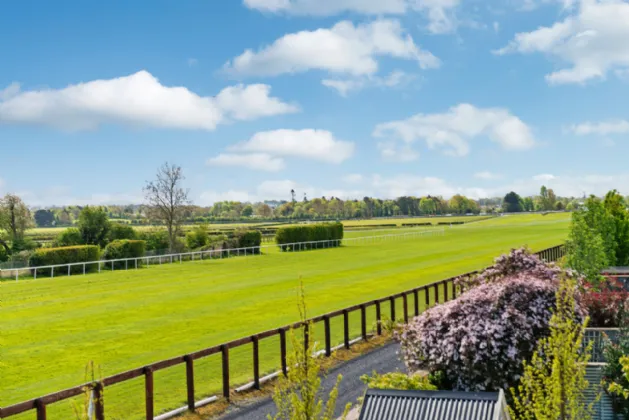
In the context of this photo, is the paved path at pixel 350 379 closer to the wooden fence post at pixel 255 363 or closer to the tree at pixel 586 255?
the wooden fence post at pixel 255 363

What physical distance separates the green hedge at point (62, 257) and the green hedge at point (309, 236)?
18.1 meters

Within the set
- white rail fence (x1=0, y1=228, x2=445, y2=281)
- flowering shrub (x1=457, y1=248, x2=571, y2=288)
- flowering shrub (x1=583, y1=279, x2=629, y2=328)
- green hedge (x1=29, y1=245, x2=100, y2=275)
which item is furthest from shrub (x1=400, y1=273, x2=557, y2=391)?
green hedge (x1=29, y1=245, x2=100, y2=275)

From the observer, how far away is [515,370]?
36.5 feet

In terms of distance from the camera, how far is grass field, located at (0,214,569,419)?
1435 cm

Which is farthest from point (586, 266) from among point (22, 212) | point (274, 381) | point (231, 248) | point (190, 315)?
point (22, 212)

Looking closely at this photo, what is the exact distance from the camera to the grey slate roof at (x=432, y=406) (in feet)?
24.2

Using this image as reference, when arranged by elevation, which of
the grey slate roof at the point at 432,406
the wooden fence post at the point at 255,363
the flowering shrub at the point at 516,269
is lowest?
the wooden fence post at the point at 255,363

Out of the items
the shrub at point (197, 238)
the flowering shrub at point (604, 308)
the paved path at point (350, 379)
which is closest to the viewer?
the paved path at point (350, 379)

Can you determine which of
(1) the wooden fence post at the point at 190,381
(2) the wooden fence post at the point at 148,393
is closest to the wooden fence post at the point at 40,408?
(2) the wooden fence post at the point at 148,393

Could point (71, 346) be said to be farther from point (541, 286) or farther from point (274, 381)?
point (541, 286)

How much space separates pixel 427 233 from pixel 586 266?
5981 centimetres

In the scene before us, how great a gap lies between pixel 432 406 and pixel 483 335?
12.3 feet

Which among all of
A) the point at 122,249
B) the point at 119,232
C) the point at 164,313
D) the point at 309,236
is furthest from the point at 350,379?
the point at 309,236

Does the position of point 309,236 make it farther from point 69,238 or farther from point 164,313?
point 164,313
